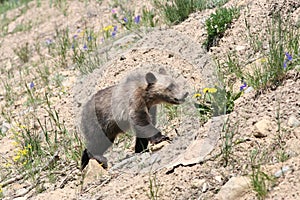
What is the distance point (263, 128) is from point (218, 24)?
2321 millimetres

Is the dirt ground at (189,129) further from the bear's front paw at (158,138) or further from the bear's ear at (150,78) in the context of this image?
the bear's ear at (150,78)

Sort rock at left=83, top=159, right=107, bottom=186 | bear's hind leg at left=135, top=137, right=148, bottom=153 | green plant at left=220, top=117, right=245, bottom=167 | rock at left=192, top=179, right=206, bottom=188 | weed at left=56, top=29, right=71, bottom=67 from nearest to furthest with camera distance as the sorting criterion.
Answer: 1. rock at left=192, top=179, right=206, bottom=188
2. green plant at left=220, top=117, right=245, bottom=167
3. rock at left=83, top=159, right=107, bottom=186
4. bear's hind leg at left=135, top=137, right=148, bottom=153
5. weed at left=56, top=29, right=71, bottom=67

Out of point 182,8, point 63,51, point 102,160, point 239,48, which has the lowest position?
point 102,160

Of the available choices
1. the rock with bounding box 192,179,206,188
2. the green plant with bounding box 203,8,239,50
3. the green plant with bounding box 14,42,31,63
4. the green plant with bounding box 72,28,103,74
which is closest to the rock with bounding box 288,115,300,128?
the rock with bounding box 192,179,206,188

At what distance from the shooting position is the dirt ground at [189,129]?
4.20 meters

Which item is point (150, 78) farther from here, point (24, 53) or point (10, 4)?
point (10, 4)

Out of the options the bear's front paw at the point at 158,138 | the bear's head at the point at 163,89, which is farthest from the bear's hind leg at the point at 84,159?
the bear's head at the point at 163,89

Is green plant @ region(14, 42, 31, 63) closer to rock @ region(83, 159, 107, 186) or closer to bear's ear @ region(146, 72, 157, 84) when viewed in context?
bear's ear @ region(146, 72, 157, 84)

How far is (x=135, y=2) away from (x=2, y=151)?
3514 mm

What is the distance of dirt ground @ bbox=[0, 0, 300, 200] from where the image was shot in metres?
4.20

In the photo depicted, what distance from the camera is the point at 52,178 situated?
5.50 meters

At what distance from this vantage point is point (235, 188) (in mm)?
3949

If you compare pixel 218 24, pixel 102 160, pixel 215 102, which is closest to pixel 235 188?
pixel 215 102

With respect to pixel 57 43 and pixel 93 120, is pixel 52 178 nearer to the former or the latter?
pixel 93 120
